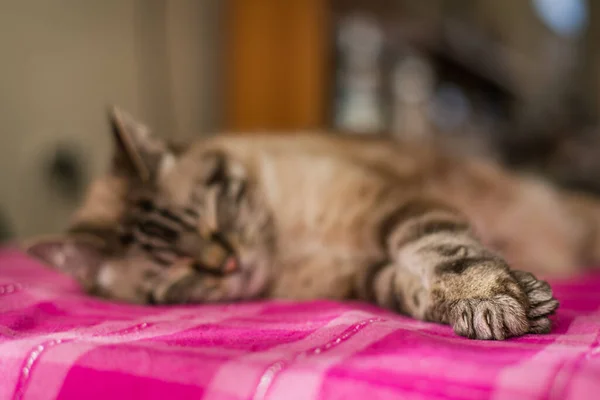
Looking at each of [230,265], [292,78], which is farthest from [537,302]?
[292,78]

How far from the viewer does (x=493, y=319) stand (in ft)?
2.77

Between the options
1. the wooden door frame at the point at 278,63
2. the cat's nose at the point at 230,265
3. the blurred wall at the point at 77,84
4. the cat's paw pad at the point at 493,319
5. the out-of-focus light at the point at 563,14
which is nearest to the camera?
the cat's paw pad at the point at 493,319

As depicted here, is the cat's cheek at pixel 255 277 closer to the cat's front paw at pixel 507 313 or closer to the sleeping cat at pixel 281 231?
the sleeping cat at pixel 281 231

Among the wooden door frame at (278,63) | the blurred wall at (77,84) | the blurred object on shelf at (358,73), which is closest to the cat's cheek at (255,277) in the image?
the blurred wall at (77,84)

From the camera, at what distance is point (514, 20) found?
16.5 feet

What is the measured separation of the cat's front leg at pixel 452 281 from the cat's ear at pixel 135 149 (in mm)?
585

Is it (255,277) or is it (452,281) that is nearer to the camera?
(452,281)

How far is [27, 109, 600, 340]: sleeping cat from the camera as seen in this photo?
1186mm

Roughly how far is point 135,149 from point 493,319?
922 millimetres

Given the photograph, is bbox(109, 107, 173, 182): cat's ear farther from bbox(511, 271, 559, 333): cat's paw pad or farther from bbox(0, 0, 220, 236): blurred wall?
bbox(0, 0, 220, 236): blurred wall

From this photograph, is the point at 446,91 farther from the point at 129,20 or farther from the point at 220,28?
the point at 129,20

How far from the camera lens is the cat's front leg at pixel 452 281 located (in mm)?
862

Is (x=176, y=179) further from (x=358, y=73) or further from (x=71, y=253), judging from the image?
(x=358, y=73)

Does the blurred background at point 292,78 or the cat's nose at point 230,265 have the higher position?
the blurred background at point 292,78
